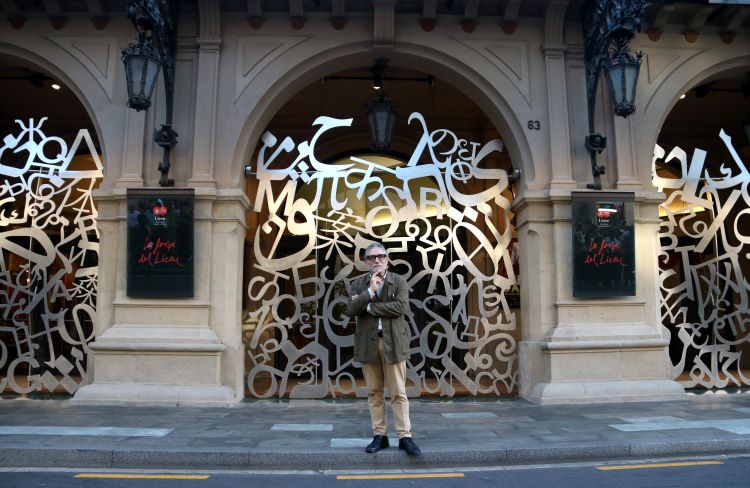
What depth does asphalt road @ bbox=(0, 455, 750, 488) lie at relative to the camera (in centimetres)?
480

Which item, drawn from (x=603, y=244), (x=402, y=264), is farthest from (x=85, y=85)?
(x=603, y=244)

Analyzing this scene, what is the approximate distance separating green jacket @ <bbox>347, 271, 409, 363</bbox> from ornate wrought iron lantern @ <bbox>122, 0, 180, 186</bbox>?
461cm

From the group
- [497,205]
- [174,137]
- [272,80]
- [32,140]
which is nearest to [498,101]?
[497,205]

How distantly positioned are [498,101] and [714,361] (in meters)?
5.55

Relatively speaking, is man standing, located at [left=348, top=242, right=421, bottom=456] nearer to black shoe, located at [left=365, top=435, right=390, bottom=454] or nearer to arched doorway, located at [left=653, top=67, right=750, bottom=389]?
black shoe, located at [left=365, top=435, right=390, bottom=454]

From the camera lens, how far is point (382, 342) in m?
5.55

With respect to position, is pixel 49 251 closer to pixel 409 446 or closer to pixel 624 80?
pixel 409 446

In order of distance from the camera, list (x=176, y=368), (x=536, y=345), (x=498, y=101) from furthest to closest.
A: (x=498, y=101)
(x=536, y=345)
(x=176, y=368)

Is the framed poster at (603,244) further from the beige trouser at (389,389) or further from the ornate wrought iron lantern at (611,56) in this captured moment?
the beige trouser at (389,389)

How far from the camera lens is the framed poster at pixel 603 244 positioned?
8.91m

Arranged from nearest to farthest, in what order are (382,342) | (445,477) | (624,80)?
(445,477) → (382,342) → (624,80)

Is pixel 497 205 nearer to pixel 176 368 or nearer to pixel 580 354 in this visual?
pixel 580 354

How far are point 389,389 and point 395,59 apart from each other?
6215 mm

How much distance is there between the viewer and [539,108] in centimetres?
Result: 954
